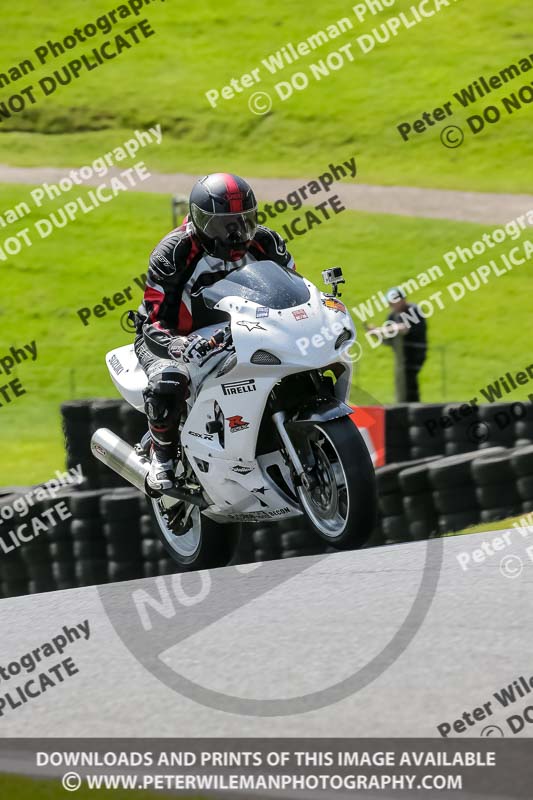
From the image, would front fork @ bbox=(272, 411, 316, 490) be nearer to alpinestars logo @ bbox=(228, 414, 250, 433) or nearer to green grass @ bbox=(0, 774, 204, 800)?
alpinestars logo @ bbox=(228, 414, 250, 433)

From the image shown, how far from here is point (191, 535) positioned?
22.8 feet

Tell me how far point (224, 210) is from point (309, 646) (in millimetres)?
2429

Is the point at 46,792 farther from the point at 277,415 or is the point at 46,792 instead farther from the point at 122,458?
the point at 122,458

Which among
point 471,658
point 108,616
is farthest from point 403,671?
point 108,616

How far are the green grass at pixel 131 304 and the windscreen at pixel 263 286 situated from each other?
32.2ft

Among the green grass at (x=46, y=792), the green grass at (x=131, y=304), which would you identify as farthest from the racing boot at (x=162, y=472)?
the green grass at (x=131, y=304)

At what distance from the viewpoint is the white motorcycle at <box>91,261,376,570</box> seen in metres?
5.58

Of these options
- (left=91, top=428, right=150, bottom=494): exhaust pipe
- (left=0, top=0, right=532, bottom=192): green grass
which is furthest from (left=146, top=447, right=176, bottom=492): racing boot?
(left=0, top=0, right=532, bottom=192): green grass

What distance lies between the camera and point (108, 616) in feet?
17.4

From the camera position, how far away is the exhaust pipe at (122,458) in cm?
690

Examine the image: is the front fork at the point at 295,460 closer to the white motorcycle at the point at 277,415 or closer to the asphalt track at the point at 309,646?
the white motorcycle at the point at 277,415

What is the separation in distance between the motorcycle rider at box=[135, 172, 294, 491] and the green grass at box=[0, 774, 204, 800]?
279 centimetres

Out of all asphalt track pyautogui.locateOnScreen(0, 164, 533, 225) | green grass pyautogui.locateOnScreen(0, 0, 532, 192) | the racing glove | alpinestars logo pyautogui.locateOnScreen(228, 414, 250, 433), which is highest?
green grass pyautogui.locateOnScreen(0, 0, 532, 192)

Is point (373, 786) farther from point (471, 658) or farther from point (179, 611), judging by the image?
point (179, 611)
